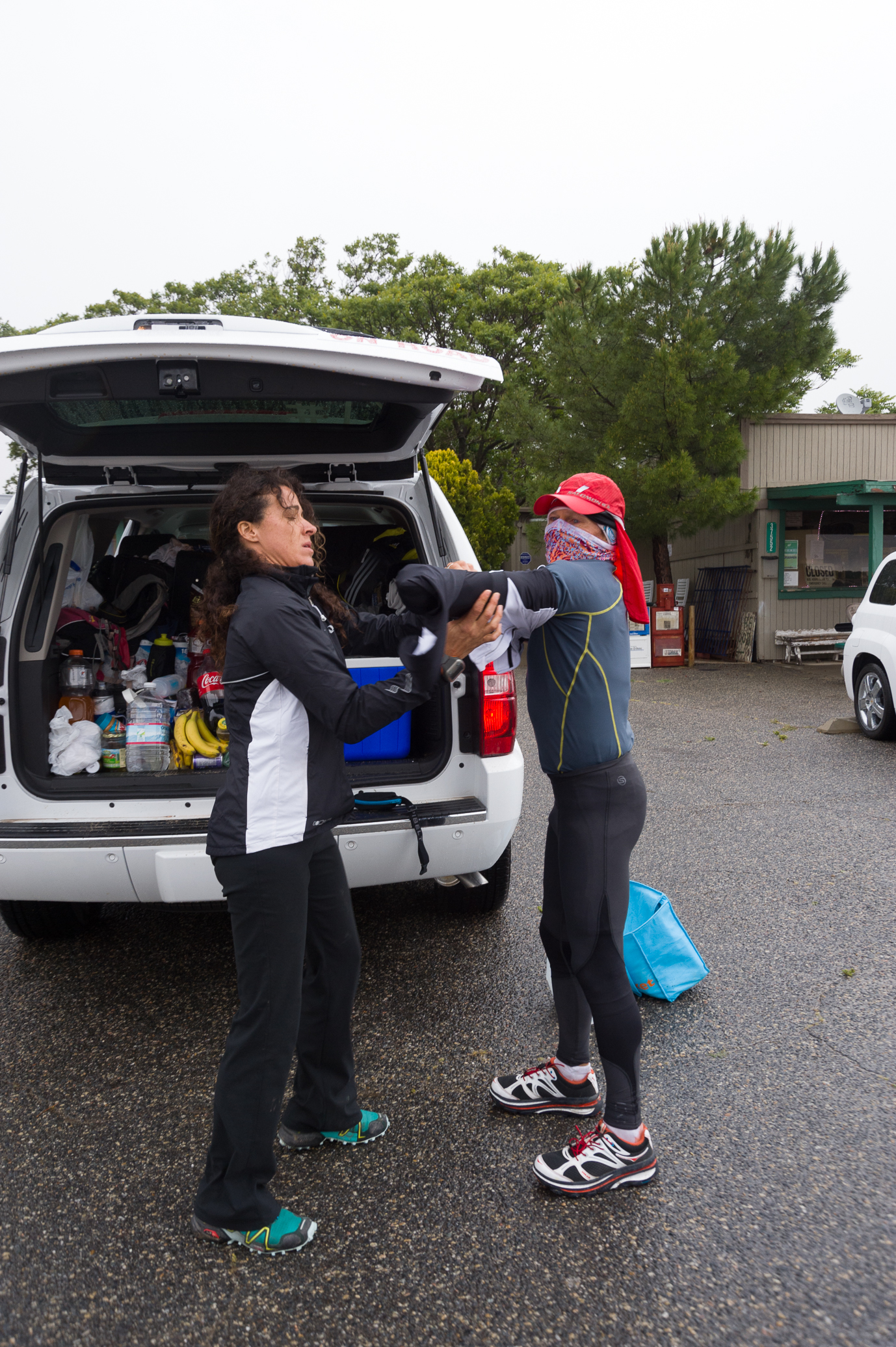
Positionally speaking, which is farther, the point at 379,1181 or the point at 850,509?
the point at 850,509

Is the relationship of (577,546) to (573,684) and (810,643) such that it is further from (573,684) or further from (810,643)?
(810,643)

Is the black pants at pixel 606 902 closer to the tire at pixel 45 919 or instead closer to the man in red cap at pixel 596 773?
the man in red cap at pixel 596 773

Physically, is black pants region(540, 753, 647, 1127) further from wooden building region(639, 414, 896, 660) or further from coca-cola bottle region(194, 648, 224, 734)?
wooden building region(639, 414, 896, 660)

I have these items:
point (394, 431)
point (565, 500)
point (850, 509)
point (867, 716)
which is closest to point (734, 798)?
point (867, 716)

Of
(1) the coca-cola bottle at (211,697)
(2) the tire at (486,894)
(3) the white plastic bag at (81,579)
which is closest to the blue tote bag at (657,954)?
(2) the tire at (486,894)

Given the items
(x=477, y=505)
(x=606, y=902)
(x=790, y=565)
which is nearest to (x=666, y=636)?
(x=790, y=565)

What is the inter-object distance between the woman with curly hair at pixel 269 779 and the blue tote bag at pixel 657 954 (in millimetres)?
1474

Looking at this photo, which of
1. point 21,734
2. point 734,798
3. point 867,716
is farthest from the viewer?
point 867,716

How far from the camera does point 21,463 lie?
321 centimetres

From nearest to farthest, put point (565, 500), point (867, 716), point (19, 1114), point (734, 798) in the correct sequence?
point (565, 500) → point (19, 1114) → point (734, 798) → point (867, 716)

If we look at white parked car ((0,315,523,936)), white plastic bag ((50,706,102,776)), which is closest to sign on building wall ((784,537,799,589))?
white parked car ((0,315,523,936))

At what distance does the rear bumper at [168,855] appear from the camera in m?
2.84

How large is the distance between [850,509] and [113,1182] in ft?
52.1

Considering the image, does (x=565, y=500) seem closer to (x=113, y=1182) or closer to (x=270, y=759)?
(x=270, y=759)
